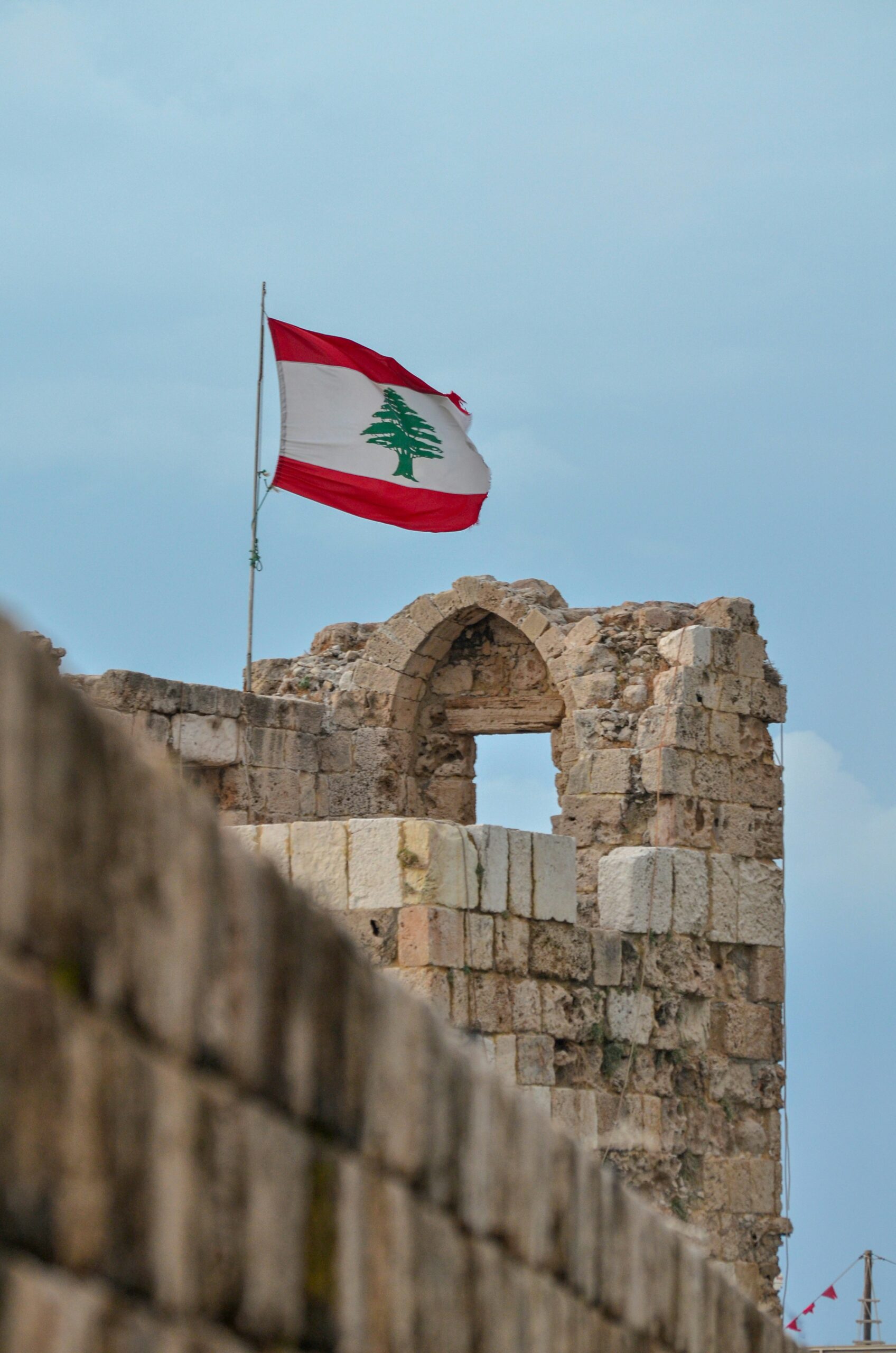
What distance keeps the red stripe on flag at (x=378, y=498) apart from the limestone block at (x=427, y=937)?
15.3ft

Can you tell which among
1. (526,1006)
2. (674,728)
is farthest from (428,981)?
(674,728)

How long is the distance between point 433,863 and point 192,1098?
7.47 m

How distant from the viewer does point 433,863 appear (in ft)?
31.9

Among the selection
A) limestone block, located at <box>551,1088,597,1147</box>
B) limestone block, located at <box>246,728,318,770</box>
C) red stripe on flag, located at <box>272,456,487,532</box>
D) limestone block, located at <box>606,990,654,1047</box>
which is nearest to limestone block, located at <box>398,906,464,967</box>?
limestone block, located at <box>551,1088,597,1147</box>

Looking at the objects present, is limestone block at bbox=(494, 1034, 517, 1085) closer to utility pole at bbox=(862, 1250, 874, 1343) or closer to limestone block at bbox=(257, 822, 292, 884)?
limestone block at bbox=(257, 822, 292, 884)

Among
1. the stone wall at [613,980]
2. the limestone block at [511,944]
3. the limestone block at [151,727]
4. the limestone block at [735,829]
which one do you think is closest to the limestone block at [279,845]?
the stone wall at [613,980]

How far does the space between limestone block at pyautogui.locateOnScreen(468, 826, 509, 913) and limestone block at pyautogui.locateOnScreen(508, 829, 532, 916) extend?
3cm

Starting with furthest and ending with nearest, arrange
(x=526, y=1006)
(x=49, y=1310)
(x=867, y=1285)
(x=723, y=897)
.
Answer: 1. (x=867, y=1285)
2. (x=723, y=897)
3. (x=526, y=1006)
4. (x=49, y=1310)

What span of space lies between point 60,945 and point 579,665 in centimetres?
1100

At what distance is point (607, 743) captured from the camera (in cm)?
1262

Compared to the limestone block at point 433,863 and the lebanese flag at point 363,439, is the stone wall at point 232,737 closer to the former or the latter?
the lebanese flag at point 363,439

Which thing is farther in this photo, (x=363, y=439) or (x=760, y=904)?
(x=363, y=439)

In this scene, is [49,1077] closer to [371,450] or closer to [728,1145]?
[728,1145]

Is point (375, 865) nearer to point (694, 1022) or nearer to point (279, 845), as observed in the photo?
point (279, 845)
